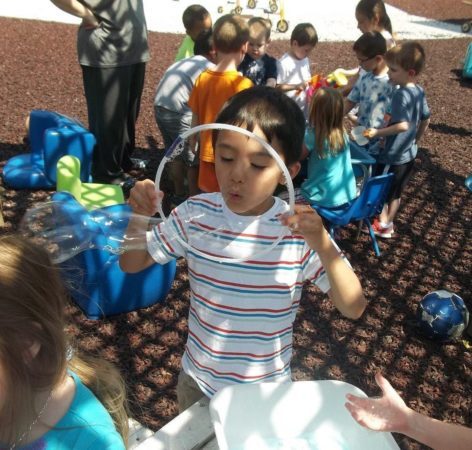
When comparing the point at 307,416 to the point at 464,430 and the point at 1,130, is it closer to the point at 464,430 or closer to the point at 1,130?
the point at 464,430

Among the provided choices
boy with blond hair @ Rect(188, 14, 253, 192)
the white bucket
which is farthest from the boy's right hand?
boy with blond hair @ Rect(188, 14, 253, 192)

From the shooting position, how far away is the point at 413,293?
4.16m

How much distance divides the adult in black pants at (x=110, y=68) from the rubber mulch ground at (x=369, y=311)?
516 millimetres

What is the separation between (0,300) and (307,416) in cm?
94

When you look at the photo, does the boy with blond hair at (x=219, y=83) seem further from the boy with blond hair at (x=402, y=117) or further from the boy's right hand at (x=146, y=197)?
the boy's right hand at (x=146, y=197)

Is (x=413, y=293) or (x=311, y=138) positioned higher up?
(x=311, y=138)

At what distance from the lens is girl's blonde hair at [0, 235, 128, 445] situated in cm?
110

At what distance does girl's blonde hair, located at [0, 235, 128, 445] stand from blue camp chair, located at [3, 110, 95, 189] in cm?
371

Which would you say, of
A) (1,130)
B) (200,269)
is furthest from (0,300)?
(1,130)

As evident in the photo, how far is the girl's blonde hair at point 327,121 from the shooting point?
149 inches

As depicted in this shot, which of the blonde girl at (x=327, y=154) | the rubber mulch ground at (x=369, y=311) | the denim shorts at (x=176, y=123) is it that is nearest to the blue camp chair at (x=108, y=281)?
the rubber mulch ground at (x=369, y=311)

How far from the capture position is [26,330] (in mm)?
1117

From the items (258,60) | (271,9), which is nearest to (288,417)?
(258,60)

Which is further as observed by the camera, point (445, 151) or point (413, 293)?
point (445, 151)
